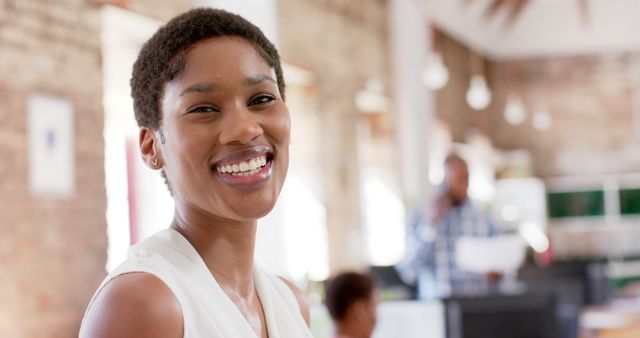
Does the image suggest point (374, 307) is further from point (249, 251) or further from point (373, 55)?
point (373, 55)

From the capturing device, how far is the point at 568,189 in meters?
18.3

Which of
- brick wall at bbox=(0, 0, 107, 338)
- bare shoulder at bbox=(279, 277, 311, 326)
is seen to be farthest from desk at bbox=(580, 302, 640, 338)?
bare shoulder at bbox=(279, 277, 311, 326)

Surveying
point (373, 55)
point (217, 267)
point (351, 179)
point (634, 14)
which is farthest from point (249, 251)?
point (634, 14)

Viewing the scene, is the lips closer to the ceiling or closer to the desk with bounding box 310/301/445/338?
the desk with bounding box 310/301/445/338

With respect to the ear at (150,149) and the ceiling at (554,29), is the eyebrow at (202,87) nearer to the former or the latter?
the ear at (150,149)

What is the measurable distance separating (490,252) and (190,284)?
15.5 feet

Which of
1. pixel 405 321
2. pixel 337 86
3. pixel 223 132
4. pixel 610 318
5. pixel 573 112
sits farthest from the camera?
pixel 573 112

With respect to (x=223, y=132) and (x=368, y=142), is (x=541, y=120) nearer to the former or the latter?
(x=368, y=142)

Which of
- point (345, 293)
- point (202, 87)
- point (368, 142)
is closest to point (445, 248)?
point (345, 293)

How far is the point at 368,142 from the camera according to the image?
1170cm

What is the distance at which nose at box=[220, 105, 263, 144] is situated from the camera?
0.99 m

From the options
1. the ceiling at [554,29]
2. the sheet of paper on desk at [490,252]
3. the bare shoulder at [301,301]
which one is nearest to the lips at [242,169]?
Result: the bare shoulder at [301,301]

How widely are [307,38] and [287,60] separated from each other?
0.66 metres

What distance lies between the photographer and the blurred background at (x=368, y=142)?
523 centimetres
